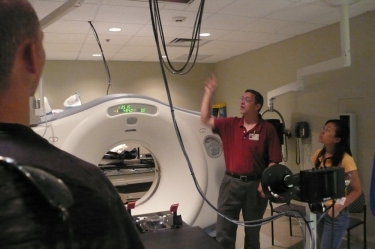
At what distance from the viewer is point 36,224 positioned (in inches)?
15.6

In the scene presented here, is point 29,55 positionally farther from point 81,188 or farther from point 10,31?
point 81,188

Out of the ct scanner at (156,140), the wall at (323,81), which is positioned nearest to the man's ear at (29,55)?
the ct scanner at (156,140)

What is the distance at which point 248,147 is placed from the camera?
224cm

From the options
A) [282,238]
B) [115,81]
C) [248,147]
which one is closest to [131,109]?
[248,147]

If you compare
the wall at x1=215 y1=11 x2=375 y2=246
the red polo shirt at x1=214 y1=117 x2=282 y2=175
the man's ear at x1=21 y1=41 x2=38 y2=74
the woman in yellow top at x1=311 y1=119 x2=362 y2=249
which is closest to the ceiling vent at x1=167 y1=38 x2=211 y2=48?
the wall at x1=215 y1=11 x2=375 y2=246

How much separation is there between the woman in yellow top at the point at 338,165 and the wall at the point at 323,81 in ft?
3.96

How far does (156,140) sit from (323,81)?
7.48 ft

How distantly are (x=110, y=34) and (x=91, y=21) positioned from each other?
0.52 meters

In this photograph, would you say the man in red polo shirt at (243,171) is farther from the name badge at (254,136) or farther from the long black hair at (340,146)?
the long black hair at (340,146)

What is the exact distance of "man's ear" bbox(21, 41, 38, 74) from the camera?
467 mm

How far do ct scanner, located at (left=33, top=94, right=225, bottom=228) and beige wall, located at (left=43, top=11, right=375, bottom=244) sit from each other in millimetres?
1810

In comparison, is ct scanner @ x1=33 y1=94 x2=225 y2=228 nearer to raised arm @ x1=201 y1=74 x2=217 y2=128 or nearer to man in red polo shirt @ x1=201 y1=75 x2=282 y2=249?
raised arm @ x1=201 y1=74 x2=217 y2=128

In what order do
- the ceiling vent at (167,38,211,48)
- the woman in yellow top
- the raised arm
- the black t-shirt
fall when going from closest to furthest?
the black t-shirt < the woman in yellow top < the raised arm < the ceiling vent at (167,38,211,48)

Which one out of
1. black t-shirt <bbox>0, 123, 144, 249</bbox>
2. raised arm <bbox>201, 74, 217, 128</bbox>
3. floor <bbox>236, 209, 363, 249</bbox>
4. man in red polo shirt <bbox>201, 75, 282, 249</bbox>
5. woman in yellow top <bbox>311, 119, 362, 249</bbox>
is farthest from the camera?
floor <bbox>236, 209, 363, 249</bbox>
